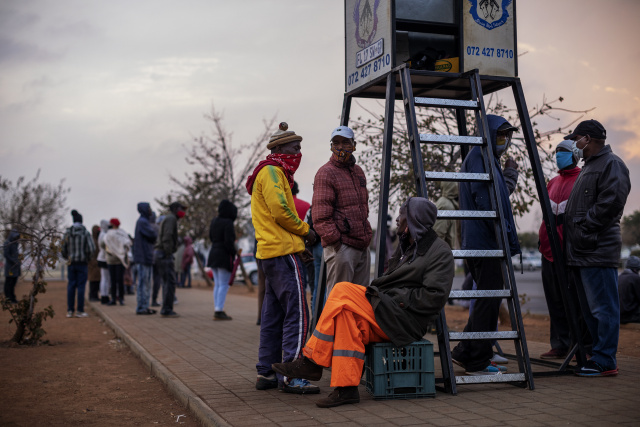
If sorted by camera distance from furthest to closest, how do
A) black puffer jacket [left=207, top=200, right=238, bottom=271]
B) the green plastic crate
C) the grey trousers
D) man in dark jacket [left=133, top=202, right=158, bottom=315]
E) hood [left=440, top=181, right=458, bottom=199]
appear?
man in dark jacket [left=133, top=202, right=158, bottom=315], black puffer jacket [left=207, top=200, right=238, bottom=271], hood [left=440, top=181, right=458, bottom=199], the grey trousers, the green plastic crate

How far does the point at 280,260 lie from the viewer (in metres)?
5.88

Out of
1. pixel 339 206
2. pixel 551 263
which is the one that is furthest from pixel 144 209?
pixel 551 263

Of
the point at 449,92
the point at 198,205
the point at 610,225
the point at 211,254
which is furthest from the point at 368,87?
the point at 198,205

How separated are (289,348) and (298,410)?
79cm

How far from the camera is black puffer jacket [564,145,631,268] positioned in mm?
6004

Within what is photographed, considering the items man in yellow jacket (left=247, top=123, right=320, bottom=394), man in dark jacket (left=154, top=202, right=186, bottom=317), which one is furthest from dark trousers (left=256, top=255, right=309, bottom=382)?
man in dark jacket (left=154, top=202, right=186, bottom=317)

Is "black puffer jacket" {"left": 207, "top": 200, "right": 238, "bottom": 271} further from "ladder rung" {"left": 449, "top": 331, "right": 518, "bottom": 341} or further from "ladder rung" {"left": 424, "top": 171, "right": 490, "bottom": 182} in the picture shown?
"ladder rung" {"left": 449, "top": 331, "right": 518, "bottom": 341}

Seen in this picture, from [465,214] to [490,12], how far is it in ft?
7.46

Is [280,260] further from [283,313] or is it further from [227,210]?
[227,210]

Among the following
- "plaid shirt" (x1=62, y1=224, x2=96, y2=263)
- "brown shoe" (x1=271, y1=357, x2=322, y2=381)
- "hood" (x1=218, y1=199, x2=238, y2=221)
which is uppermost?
"hood" (x1=218, y1=199, x2=238, y2=221)

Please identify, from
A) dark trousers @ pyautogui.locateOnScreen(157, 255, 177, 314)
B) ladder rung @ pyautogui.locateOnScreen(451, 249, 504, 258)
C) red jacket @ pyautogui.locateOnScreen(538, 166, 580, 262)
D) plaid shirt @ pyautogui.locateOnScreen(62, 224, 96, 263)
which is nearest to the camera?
ladder rung @ pyautogui.locateOnScreen(451, 249, 504, 258)

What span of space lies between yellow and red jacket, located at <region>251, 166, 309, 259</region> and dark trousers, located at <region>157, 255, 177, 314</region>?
7408 millimetres

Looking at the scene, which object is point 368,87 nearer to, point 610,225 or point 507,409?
point 610,225

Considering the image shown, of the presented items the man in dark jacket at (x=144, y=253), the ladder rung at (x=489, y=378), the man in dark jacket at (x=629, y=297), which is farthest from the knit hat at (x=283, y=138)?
the man in dark jacket at (x=144, y=253)
